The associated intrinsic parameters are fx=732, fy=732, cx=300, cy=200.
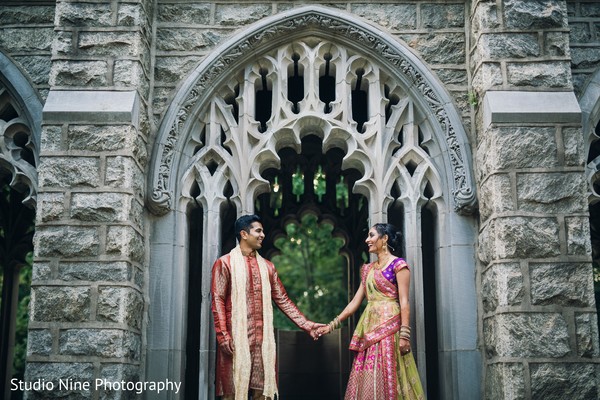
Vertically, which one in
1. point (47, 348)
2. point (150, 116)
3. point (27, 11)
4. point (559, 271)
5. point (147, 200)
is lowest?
point (47, 348)

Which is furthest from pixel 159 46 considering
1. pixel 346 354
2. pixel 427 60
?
pixel 346 354

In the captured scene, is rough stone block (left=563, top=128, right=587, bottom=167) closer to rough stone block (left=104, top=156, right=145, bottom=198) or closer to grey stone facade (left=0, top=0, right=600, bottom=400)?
grey stone facade (left=0, top=0, right=600, bottom=400)

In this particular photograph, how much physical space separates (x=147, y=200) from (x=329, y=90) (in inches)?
131

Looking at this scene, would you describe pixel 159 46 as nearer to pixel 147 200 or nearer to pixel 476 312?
pixel 147 200

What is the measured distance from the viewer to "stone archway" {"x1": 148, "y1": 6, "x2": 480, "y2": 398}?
680 cm

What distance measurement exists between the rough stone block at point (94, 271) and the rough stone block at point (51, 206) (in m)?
0.42

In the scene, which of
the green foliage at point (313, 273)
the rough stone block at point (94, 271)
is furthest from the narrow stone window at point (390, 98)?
the green foliage at point (313, 273)

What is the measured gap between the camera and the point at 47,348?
19.7 feet

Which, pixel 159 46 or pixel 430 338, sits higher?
pixel 159 46

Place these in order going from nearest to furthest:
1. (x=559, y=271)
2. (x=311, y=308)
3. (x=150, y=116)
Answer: (x=559, y=271), (x=150, y=116), (x=311, y=308)

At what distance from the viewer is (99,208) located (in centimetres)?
627

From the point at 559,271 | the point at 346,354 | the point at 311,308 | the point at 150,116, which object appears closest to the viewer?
the point at 559,271

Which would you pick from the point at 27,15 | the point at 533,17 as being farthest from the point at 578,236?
the point at 27,15

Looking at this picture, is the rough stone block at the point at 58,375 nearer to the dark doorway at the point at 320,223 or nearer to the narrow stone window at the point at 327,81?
the narrow stone window at the point at 327,81
